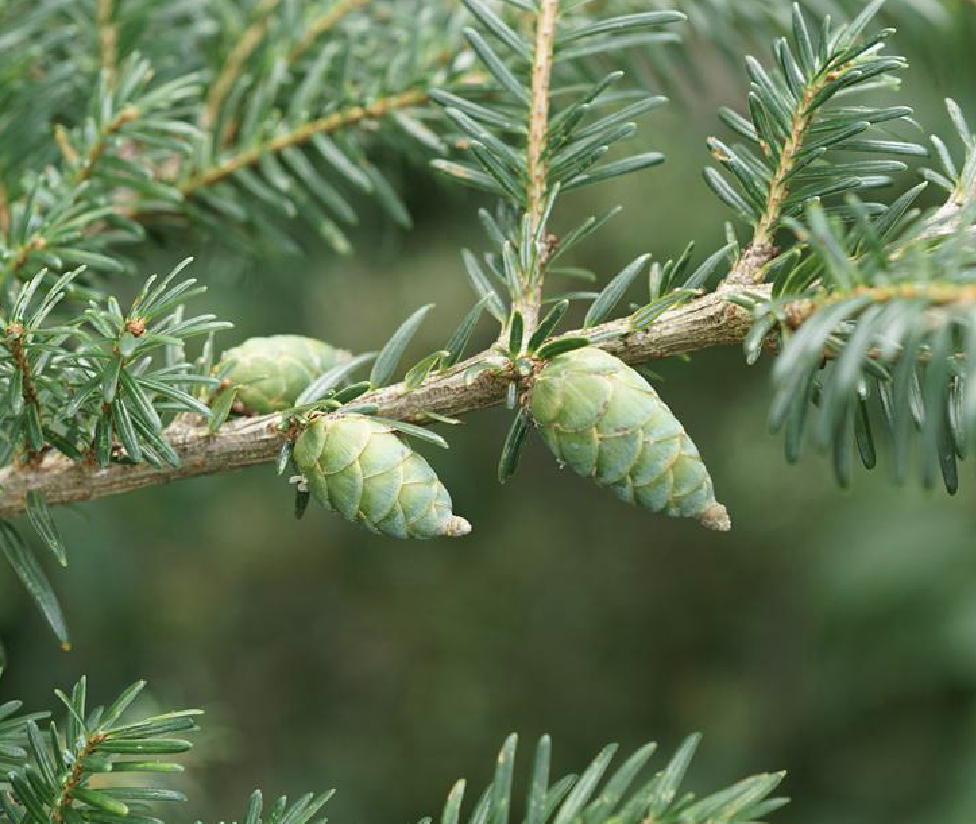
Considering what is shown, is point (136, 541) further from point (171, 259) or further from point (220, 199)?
point (220, 199)

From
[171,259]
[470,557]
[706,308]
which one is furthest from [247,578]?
[706,308]

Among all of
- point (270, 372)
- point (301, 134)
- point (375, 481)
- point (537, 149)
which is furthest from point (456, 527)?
point (301, 134)

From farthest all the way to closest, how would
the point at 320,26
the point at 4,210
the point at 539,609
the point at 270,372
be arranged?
1. the point at 539,609
2. the point at 320,26
3. the point at 4,210
4. the point at 270,372

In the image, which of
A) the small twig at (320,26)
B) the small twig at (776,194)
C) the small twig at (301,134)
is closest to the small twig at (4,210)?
the small twig at (301,134)

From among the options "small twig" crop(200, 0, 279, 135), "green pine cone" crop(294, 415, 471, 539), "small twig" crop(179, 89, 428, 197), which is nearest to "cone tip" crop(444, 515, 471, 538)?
"green pine cone" crop(294, 415, 471, 539)

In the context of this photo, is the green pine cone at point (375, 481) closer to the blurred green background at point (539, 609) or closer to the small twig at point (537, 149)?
the small twig at point (537, 149)

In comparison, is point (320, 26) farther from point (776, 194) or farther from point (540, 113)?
point (776, 194)
